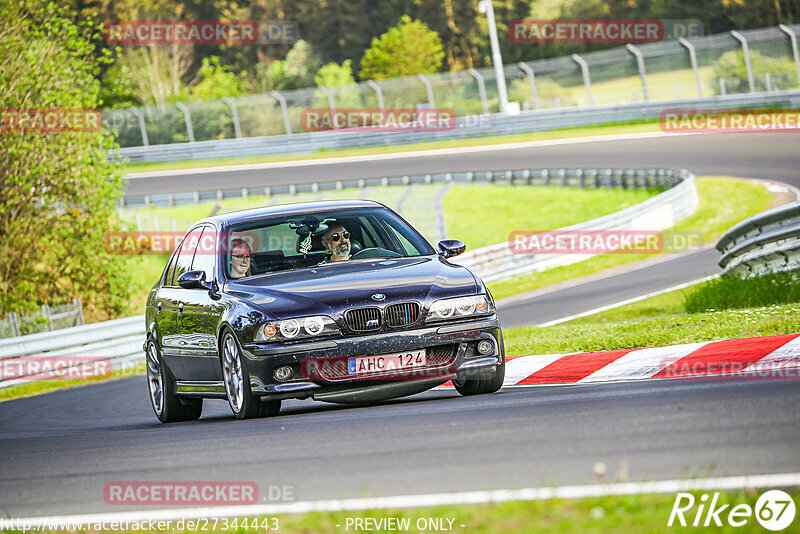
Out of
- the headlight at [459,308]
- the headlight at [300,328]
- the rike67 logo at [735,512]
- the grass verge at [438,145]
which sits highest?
the rike67 logo at [735,512]

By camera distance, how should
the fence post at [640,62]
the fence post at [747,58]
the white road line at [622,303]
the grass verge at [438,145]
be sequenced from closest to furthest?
the white road line at [622,303] → the fence post at [747,58] → the fence post at [640,62] → the grass verge at [438,145]

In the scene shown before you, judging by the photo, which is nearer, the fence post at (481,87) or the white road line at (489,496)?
the white road line at (489,496)

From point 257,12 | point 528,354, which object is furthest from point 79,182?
point 257,12

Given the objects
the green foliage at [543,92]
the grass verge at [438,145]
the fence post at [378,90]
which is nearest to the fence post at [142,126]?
the grass verge at [438,145]

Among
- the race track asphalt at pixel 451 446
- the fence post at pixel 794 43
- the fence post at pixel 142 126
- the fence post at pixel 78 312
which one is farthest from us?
the fence post at pixel 142 126

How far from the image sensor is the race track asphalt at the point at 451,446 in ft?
16.5

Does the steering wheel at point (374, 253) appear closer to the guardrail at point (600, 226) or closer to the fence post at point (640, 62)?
the guardrail at point (600, 226)

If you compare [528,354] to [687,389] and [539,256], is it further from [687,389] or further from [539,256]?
[539,256]

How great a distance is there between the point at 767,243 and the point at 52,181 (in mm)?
15494

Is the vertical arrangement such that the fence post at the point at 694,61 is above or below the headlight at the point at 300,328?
below

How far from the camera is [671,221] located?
25562 millimetres

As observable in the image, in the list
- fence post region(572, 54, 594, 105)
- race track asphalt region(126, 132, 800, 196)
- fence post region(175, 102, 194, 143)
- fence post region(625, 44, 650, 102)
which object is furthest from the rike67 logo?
fence post region(175, 102, 194, 143)

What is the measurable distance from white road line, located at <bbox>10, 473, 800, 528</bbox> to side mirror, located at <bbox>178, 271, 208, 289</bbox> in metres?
3.85

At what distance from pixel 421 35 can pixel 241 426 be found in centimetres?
6656
